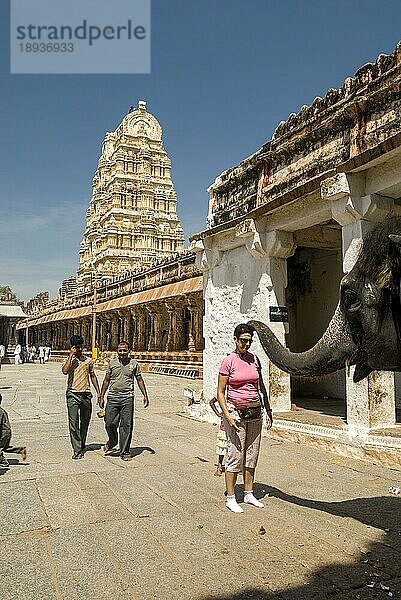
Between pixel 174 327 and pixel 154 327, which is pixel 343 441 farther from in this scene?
pixel 154 327

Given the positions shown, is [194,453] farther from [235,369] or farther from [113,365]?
[235,369]

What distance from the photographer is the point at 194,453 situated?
7723 mm

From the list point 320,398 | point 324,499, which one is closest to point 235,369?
point 324,499

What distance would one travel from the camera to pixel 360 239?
22.7ft

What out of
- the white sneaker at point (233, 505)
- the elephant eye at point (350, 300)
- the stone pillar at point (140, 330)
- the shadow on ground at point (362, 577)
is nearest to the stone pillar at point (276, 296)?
the white sneaker at point (233, 505)

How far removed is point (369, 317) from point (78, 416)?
5.17 meters

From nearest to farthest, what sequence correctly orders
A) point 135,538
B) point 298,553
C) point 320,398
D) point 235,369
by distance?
point 298,553 < point 135,538 < point 235,369 < point 320,398

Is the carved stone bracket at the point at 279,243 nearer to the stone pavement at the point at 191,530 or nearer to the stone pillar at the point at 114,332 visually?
the stone pavement at the point at 191,530

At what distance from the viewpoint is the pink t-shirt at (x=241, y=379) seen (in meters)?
5.12

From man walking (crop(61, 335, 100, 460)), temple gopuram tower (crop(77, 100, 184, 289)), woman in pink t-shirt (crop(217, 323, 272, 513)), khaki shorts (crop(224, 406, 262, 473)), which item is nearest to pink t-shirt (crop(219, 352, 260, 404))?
woman in pink t-shirt (crop(217, 323, 272, 513))

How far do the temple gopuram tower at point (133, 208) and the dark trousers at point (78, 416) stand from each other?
40.3m

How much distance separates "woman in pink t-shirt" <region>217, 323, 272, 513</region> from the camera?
16.5 feet

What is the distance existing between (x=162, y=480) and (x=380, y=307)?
3.92 meters

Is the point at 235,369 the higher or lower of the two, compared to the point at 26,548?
higher
